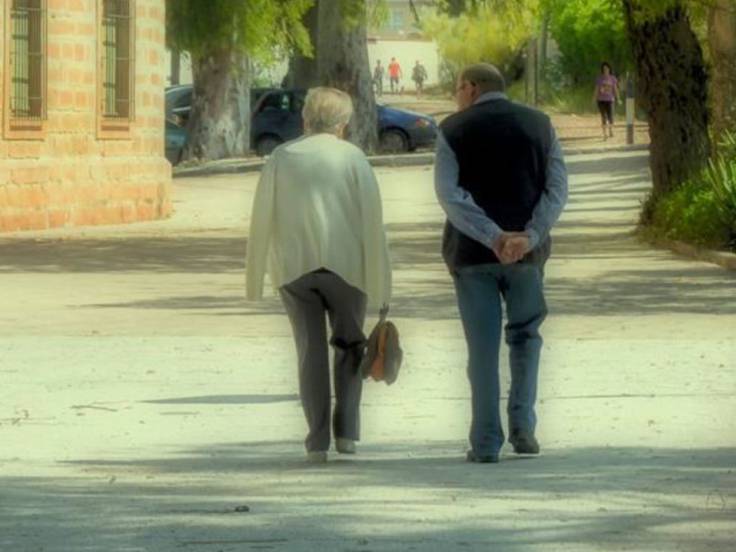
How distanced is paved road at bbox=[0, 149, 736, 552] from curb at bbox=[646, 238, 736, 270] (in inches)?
7.6

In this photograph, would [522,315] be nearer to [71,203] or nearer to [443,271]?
[443,271]

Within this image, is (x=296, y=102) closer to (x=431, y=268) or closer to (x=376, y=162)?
(x=376, y=162)

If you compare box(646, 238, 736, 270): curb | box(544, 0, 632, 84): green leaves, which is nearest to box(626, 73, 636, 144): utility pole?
box(544, 0, 632, 84): green leaves

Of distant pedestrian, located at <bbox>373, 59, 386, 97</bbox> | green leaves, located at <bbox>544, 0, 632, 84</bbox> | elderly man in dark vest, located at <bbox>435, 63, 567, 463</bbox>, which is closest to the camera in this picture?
elderly man in dark vest, located at <bbox>435, 63, 567, 463</bbox>

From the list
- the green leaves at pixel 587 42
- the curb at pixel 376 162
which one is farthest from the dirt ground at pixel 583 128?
the green leaves at pixel 587 42

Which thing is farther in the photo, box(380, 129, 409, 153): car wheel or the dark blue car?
box(380, 129, 409, 153): car wheel

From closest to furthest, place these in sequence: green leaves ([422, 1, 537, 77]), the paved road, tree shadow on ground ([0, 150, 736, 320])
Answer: the paved road, tree shadow on ground ([0, 150, 736, 320]), green leaves ([422, 1, 537, 77])

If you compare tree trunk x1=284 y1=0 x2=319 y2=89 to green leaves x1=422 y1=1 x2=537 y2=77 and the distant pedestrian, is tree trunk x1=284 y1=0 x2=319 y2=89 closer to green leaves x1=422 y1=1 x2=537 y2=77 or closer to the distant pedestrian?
green leaves x1=422 y1=1 x2=537 y2=77

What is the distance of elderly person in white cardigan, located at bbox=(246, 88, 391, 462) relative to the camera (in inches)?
412

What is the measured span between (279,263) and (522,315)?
3.51ft

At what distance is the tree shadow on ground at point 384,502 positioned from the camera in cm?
824

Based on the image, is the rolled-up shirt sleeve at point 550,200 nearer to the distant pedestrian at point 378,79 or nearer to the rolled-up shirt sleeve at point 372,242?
the rolled-up shirt sleeve at point 372,242

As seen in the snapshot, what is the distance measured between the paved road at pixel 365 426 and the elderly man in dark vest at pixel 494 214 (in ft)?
1.23

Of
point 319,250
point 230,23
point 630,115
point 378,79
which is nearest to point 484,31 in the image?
point 630,115
